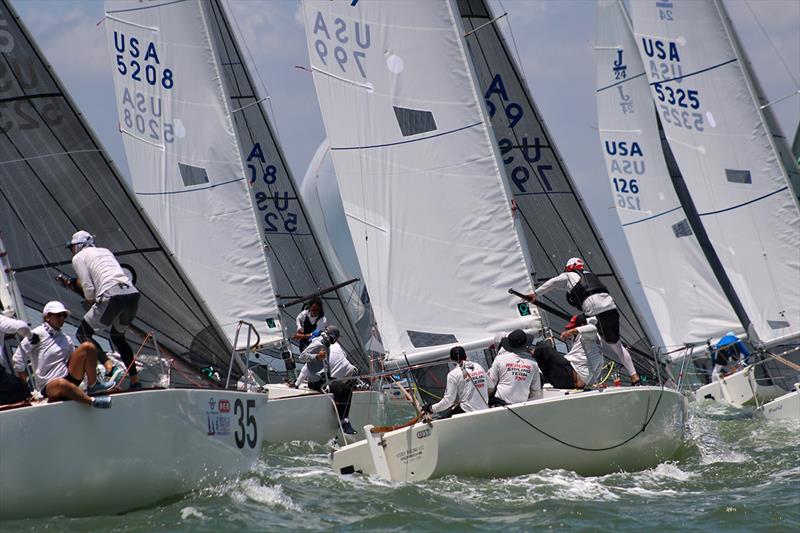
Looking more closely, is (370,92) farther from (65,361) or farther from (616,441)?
(65,361)

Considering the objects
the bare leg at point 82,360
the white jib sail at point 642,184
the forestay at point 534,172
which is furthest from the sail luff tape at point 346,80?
the white jib sail at point 642,184

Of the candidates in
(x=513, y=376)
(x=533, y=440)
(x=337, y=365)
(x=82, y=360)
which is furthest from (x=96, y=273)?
(x=337, y=365)

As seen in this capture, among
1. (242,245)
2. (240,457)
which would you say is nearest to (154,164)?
(242,245)

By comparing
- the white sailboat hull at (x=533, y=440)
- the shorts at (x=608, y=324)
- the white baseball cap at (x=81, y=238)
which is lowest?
the white sailboat hull at (x=533, y=440)

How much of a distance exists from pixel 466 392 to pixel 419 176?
392 cm

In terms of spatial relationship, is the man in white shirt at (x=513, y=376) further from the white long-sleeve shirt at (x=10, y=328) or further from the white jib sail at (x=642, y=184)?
the white jib sail at (x=642, y=184)

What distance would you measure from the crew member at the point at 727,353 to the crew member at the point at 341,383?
27.4 feet

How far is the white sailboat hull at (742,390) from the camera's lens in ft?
60.5

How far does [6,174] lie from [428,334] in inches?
205

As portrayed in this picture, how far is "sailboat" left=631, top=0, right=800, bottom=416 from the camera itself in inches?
759

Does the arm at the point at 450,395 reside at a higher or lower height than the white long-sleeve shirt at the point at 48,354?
lower

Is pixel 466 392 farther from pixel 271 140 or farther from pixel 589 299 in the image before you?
pixel 271 140

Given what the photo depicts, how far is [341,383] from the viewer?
1495 cm

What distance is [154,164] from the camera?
62.4ft
